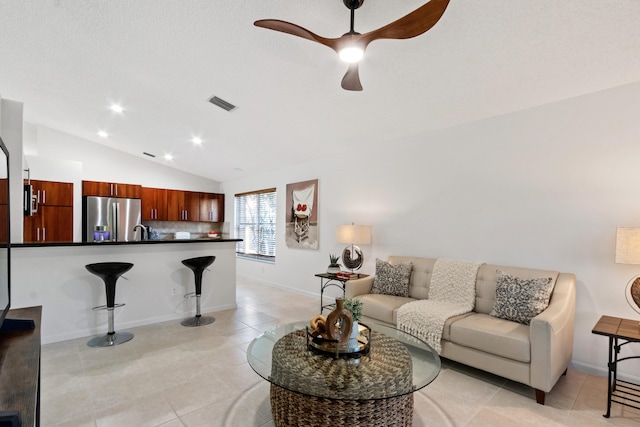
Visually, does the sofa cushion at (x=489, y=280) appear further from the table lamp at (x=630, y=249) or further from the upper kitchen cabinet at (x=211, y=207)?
the upper kitchen cabinet at (x=211, y=207)

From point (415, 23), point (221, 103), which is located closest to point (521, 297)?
point (415, 23)

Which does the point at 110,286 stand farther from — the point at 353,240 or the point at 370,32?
the point at 370,32

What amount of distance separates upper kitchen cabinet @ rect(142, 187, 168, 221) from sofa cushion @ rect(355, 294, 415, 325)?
556cm

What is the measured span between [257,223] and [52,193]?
3842 mm

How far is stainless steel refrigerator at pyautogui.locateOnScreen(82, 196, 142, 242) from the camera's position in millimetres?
6312

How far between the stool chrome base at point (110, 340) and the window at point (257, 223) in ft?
11.0

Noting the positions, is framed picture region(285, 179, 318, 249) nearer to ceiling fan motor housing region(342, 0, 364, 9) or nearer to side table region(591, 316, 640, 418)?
ceiling fan motor housing region(342, 0, 364, 9)

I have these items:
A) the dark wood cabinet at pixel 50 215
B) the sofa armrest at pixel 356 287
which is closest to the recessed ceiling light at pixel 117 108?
the dark wood cabinet at pixel 50 215

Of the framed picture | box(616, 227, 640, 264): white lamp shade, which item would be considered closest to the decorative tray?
box(616, 227, 640, 264): white lamp shade

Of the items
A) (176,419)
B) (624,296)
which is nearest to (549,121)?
(624,296)

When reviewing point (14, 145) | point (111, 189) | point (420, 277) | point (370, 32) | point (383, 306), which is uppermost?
point (370, 32)

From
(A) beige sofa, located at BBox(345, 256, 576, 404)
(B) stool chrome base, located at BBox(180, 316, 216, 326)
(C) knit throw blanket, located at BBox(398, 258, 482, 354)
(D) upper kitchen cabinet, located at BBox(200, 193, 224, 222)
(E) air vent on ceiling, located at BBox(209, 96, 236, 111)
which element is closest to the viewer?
(A) beige sofa, located at BBox(345, 256, 576, 404)

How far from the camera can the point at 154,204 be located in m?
7.29

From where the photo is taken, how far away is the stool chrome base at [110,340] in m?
3.46
